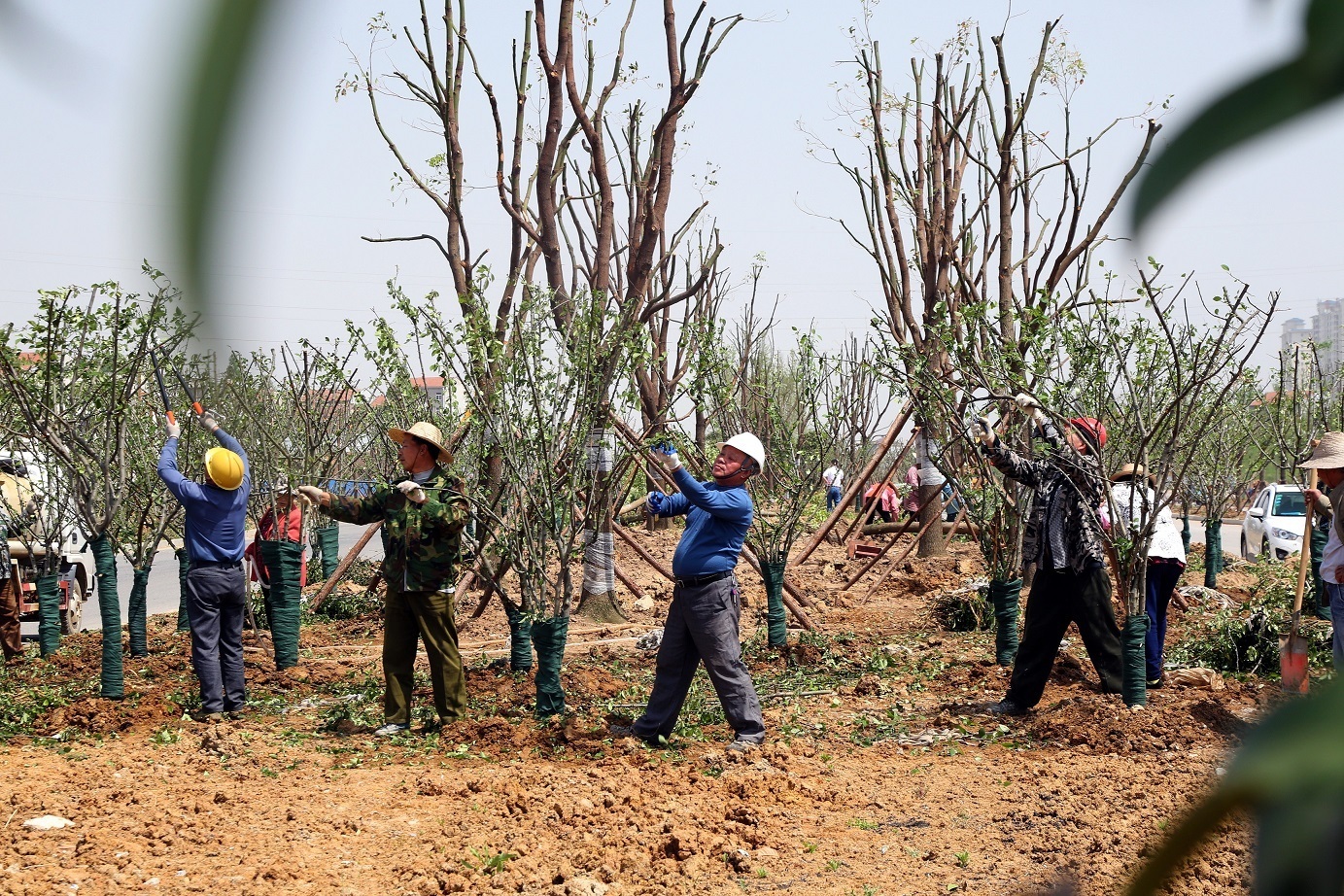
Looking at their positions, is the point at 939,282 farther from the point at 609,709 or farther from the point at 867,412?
the point at 609,709

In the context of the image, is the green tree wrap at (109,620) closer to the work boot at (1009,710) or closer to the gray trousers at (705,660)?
the gray trousers at (705,660)

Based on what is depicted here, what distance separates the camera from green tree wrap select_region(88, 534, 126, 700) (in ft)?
25.7

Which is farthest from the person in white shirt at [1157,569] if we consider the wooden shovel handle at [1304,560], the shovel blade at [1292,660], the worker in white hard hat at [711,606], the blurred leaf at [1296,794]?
the blurred leaf at [1296,794]

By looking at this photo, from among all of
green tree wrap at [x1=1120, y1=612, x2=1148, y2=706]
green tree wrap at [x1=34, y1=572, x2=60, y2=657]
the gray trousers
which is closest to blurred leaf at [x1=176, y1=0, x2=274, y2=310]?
the gray trousers

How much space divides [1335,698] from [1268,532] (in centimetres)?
1859

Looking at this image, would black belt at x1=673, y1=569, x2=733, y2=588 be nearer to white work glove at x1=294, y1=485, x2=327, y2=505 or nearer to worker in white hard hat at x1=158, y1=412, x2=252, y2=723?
white work glove at x1=294, y1=485, x2=327, y2=505

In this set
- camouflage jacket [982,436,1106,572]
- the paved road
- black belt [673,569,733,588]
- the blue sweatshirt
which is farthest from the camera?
the paved road

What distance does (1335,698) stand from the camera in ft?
1.14

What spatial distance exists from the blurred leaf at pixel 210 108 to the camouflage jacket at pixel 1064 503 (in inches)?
270

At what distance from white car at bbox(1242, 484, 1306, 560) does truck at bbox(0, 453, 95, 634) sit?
14083mm

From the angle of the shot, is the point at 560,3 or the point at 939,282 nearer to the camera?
the point at 560,3

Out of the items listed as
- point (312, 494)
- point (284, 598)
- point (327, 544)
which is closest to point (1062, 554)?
point (312, 494)

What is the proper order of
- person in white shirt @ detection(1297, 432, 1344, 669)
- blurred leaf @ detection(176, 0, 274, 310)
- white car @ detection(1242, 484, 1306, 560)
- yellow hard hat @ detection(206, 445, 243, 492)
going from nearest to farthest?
blurred leaf @ detection(176, 0, 274, 310) → person in white shirt @ detection(1297, 432, 1344, 669) → yellow hard hat @ detection(206, 445, 243, 492) → white car @ detection(1242, 484, 1306, 560)

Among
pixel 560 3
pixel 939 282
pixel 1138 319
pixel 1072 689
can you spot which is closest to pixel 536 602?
pixel 1072 689
